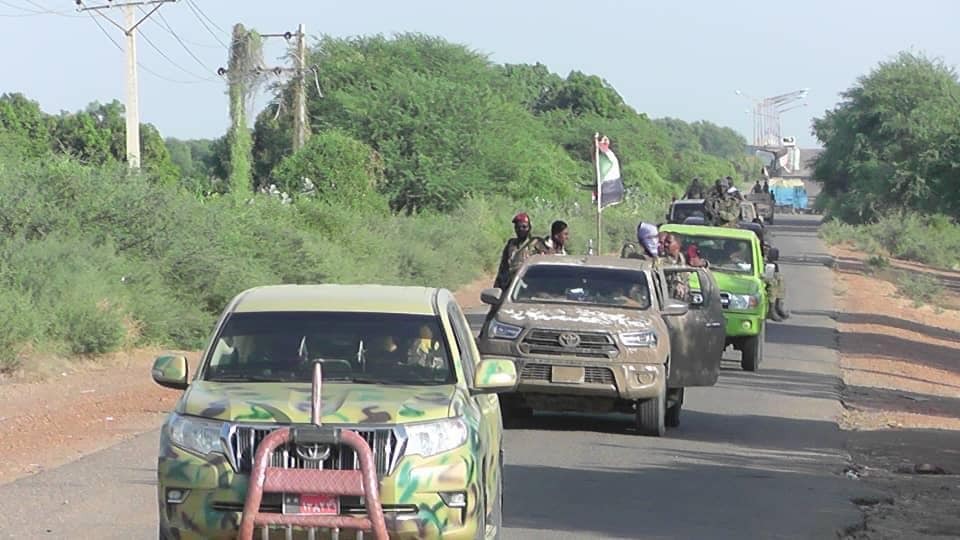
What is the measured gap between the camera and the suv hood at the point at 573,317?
48.4 feet

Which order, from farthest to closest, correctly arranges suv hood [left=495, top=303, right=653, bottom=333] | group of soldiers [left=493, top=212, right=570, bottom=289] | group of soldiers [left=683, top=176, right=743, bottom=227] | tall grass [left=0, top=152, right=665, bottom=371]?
group of soldiers [left=683, top=176, right=743, bottom=227], tall grass [left=0, top=152, right=665, bottom=371], group of soldiers [left=493, top=212, right=570, bottom=289], suv hood [left=495, top=303, right=653, bottom=333]

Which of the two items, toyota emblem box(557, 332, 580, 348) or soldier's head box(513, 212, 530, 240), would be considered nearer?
toyota emblem box(557, 332, 580, 348)

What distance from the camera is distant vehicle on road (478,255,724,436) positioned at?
1456 cm

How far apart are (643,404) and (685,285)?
351 centimetres

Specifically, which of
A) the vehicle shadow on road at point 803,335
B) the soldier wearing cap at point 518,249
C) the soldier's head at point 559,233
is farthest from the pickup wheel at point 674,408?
the vehicle shadow on road at point 803,335

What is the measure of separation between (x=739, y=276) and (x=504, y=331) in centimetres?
828

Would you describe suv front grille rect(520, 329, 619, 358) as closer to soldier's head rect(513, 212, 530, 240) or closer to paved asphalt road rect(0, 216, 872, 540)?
paved asphalt road rect(0, 216, 872, 540)

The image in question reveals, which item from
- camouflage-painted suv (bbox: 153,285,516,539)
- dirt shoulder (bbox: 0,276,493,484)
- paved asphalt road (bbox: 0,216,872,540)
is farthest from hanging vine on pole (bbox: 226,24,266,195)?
camouflage-painted suv (bbox: 153,285,516,539)

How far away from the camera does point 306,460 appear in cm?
731

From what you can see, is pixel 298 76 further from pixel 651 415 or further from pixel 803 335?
pixel 651 415

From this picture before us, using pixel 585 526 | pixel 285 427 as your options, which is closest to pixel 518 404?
pixel 585 526

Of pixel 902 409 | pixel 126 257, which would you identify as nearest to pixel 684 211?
pixel 126 257

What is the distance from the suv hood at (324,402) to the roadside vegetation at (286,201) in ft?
40.5

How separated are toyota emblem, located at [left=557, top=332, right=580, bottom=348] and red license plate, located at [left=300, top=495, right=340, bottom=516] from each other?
759 centimetres
